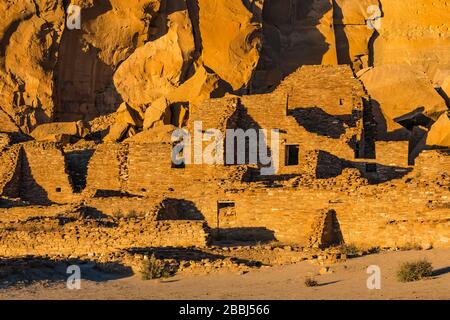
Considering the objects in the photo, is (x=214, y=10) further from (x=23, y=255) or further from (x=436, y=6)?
(x=23, y=255)

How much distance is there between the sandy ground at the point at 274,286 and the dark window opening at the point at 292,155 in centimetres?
884

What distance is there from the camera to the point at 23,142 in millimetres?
36438

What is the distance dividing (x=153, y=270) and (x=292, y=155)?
10.6 metres

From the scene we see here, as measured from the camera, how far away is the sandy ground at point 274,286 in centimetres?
2177

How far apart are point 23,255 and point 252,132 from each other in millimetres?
8658

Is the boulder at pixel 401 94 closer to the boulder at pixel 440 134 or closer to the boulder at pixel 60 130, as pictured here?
the boulder at pixel 440 134

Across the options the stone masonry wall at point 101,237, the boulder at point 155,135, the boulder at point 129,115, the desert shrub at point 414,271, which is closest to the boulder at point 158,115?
→ the boulder at point 129,115

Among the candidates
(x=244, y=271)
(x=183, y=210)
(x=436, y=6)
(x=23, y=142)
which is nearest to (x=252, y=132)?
(x=183, y=210)

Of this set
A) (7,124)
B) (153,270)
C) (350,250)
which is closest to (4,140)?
(7,124)

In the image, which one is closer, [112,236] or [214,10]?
[112,236]

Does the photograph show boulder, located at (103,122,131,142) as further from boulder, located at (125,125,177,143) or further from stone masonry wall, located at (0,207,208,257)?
stone masonry wall, located at (0,207,208,257)

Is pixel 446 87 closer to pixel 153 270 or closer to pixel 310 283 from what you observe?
pixel 153 270

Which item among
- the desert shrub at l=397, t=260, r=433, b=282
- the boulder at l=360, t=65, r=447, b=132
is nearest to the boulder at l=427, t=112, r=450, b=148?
the boulder at l=360, t=65, r=447, b=132

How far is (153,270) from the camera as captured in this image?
945 inches
